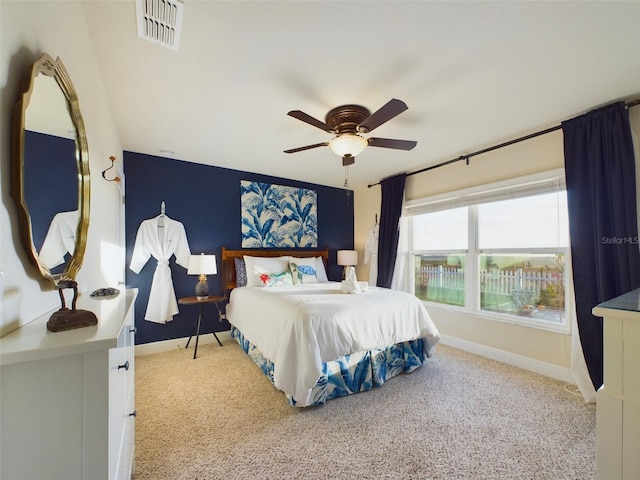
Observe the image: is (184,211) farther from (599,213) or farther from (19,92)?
(599,213)

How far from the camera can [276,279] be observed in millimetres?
3650

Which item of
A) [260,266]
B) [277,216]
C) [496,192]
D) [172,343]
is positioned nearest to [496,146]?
[496,192]

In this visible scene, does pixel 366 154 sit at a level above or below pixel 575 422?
above

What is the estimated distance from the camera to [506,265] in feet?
10.4

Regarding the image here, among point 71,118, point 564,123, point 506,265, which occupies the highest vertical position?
point 564,123

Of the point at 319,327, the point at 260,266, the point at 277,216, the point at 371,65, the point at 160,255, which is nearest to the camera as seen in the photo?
the point at 371,65

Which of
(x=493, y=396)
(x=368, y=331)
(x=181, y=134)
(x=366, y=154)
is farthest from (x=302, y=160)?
(x=493, y=396)

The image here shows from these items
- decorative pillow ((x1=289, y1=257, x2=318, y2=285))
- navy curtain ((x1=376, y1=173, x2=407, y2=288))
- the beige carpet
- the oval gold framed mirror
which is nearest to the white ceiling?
the oval gold framed mirror

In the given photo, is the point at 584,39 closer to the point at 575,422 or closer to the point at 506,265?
the point at 506,265

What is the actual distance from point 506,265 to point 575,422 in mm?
1598

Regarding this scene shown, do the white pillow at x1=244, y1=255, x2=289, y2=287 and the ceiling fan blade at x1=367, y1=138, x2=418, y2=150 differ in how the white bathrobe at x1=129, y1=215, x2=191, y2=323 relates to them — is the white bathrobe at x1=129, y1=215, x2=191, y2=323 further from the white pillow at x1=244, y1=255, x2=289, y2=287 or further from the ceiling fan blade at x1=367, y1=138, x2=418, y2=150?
the ceiling fan blade at x1=367, y1=138, x2=418, y2=150

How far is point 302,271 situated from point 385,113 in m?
2.50

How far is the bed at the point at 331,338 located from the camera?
6.89ft

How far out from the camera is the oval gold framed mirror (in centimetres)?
79
